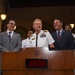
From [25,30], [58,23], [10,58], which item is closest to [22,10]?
[25,30]

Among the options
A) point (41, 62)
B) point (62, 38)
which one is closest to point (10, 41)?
point (62, 38)

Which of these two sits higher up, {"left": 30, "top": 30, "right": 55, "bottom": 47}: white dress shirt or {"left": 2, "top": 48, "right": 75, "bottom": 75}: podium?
{"left": 30, "top": 30, "right": 55, "bottom": 47}: white dress shirt

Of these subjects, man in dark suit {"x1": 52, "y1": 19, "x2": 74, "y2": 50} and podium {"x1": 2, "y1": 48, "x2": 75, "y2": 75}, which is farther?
man in dark suit {"x1": 52, "y1": 19, "x2": 74, "y2": 50}

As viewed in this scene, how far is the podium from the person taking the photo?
3129 mm

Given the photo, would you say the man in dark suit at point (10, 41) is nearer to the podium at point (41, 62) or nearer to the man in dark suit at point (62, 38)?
the man in dark suit at point (62, 38)

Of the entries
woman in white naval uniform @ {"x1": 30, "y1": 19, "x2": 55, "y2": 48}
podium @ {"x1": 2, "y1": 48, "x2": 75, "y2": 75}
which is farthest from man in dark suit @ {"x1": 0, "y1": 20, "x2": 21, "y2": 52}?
podium @ {"x1": 2, "y1": 48, "x2": 75, "y2": 75}

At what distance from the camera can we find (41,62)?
10.4 ft

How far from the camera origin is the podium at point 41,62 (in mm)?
3129

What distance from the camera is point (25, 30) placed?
1586 cm

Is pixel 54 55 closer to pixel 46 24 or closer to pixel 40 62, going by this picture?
pixel 40 62

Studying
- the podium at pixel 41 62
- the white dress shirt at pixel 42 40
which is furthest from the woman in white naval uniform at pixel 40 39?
the podium at pixel 41 62

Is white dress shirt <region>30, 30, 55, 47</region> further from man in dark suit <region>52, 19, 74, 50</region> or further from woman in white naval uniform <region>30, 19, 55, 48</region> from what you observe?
man in dark suit <region>52, 19, 74, 50</region>

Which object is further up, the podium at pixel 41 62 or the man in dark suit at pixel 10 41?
the man in dark suit at pixel 10 41

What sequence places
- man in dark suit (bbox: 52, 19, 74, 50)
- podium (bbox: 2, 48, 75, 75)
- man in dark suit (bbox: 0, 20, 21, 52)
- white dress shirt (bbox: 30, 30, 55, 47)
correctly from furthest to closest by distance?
man in dark suit (bbox: 52, 19, 74, 50), man in dark suit (bbox: 0, 20, 21, 52), white dress shirt (bbox: 30, 30, 55, 47), podium (bbox: 2, 48, 75, 75)
